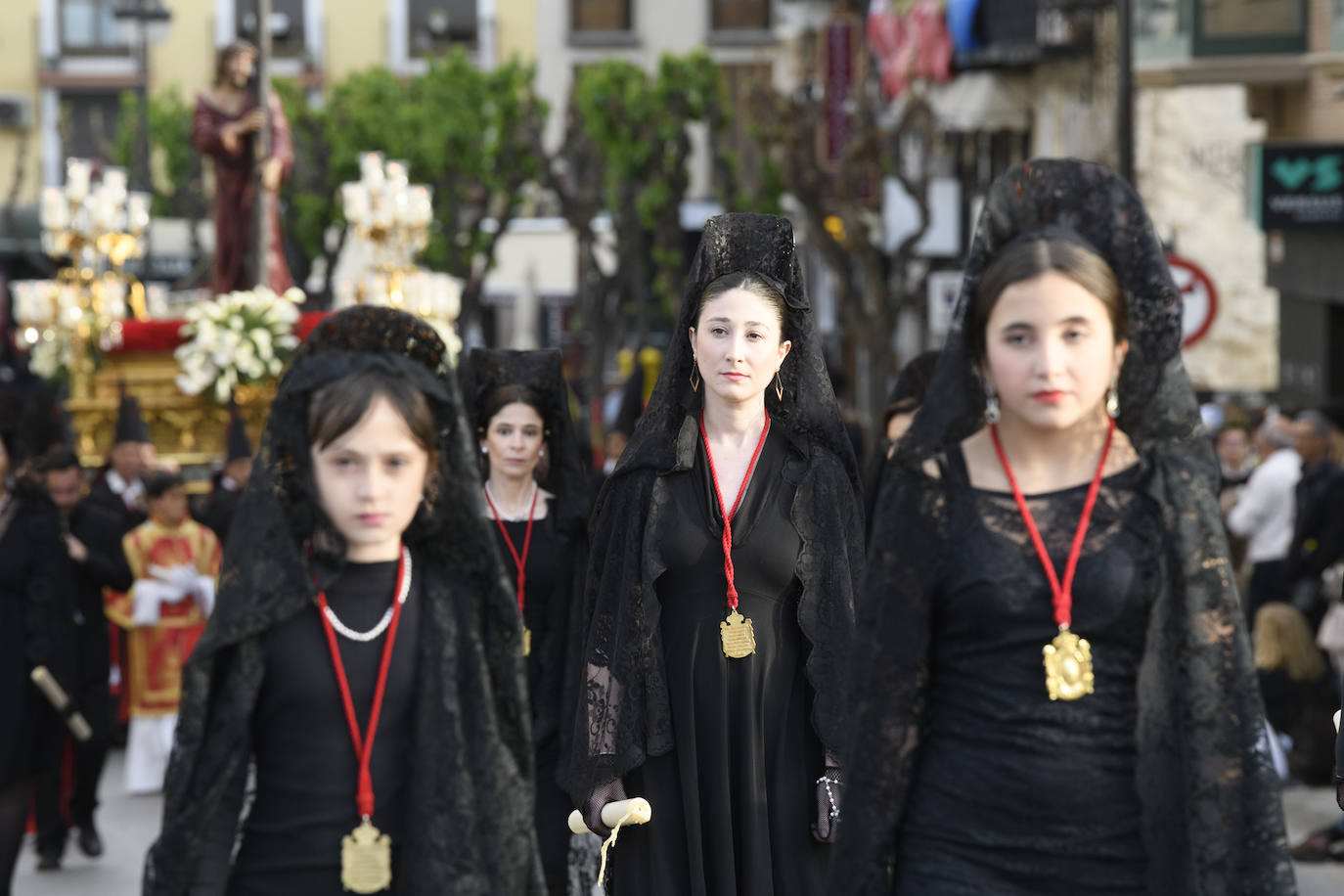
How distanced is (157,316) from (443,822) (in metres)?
12.3

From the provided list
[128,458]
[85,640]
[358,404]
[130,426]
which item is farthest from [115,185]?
A: [358,404]

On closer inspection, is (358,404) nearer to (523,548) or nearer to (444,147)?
(523,548)

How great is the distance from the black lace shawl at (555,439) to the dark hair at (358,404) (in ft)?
9.30

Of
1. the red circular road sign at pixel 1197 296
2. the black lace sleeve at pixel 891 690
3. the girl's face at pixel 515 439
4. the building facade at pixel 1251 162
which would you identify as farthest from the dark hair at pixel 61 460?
the building facade at pixel 1251 162

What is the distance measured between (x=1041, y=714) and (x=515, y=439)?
3518mm

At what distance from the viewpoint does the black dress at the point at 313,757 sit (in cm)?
428

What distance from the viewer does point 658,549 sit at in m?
5.85

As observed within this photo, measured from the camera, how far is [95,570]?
9.94 meters

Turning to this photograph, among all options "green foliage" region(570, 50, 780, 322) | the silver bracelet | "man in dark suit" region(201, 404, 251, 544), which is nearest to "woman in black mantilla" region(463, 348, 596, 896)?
the silver bracelet

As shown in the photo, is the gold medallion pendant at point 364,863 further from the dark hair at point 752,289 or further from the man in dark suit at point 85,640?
the man in dark suit at point 85,640

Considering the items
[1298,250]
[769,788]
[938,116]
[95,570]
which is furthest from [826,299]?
[769,788]

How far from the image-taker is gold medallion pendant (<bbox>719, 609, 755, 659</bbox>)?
18.9 ft

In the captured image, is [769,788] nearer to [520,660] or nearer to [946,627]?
[520,660]

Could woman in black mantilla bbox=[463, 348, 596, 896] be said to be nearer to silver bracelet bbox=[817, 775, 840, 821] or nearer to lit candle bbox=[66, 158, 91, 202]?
silver bracelet bbox=[817, 775, 840, 821]
